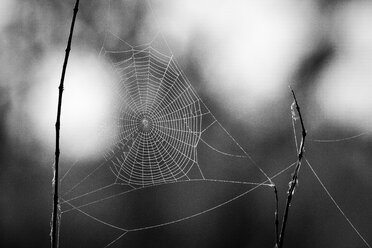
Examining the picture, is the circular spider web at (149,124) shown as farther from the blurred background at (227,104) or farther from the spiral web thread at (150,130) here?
the blurred background at (227,104)

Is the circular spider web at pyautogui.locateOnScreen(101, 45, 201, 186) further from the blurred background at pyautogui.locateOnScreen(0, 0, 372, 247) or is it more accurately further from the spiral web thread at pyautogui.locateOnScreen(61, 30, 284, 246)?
the blurred background at pyautogui.locateOnScreen(0, 0, 372, 247)

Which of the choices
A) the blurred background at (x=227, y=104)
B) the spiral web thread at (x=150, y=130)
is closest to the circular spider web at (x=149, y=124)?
the spiral web thread at (x=150, y=130)

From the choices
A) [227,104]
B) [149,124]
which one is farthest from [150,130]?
[227,104]

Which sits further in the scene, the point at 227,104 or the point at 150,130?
the point at 227,104

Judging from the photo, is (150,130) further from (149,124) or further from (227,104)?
(227,104)

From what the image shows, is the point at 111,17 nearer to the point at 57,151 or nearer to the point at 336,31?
the point at 336,31

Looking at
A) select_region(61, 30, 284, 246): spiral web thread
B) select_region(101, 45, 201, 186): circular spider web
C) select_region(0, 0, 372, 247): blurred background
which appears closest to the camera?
select_region(61, 30, 284, 246): spiral web thread

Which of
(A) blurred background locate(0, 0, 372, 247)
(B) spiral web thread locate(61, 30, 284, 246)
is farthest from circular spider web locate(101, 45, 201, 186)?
(A) blurred background locate(0, 0, 372, 247)

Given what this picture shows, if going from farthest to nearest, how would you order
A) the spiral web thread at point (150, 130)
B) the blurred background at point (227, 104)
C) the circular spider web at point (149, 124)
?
the blurred background at point (227, 104) < the circular spider web at point (149, 124) < the spiral web thread at point (150, 130)

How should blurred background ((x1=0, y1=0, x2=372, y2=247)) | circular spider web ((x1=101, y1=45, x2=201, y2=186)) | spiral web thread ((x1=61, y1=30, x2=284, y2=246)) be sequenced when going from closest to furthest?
spiral web thread ((x1=61, y1=30, x2=284, y2=246)) < circular spider web ((x1=101, y1=45, x2=201, y2=186)) < blurred background ((x1=0, y1=0, x2=372, y2=247))
